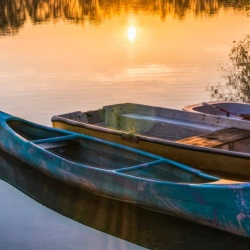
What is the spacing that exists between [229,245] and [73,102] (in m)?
8.54

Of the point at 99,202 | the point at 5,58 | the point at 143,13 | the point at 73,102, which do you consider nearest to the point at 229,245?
the point at 99,202

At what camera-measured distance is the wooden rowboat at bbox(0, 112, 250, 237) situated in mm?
6602

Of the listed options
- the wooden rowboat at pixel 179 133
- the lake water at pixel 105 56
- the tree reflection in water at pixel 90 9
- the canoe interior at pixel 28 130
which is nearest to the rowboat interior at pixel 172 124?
the wooden rowboat at pixel 179 133

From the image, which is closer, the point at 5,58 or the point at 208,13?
the point at 5,58

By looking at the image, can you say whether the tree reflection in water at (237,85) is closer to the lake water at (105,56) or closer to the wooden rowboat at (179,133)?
the lake water at (105,56)

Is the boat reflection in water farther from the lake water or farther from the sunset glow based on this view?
the sunset glow

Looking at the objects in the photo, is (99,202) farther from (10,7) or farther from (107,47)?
(10,7)

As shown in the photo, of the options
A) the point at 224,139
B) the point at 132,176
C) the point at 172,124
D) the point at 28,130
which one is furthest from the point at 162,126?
the point at 132,176

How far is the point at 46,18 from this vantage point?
1486 inches

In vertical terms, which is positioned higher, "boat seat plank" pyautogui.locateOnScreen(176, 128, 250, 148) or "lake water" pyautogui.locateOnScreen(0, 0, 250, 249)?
"boat seat plank" pyautogui.locateOnScreen(176, 128, 250, 148)

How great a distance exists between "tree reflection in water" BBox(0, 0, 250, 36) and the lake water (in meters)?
0.13


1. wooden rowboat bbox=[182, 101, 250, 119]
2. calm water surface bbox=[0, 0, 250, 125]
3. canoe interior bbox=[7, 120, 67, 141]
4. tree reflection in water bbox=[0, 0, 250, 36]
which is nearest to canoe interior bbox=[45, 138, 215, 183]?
canoe interior bbox=[7, 120, 67, 141]

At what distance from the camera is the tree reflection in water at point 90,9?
37.1m

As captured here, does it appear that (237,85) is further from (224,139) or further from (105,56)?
(105,56)
